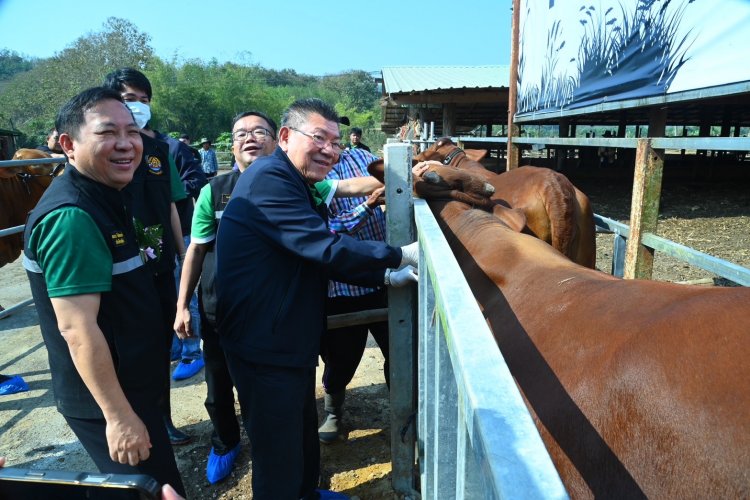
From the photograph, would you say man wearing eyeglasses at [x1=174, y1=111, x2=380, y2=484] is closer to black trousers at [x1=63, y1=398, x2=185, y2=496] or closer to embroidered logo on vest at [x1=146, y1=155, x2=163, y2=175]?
embroidered logo on vest at [x1=146, y1=155, x2=163, y2=175]

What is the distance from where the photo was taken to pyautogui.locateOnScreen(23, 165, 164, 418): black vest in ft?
5.49

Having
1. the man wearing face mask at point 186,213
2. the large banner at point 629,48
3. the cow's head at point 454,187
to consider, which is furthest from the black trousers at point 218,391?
the large banner at point 629,48

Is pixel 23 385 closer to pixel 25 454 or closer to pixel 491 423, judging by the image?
pixel 25 454

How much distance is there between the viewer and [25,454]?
3189 mm

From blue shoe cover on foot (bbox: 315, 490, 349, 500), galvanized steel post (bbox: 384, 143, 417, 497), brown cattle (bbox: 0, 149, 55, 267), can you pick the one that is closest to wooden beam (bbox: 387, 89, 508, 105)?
brown cattle (bbox: 0, 149, 55, 267)

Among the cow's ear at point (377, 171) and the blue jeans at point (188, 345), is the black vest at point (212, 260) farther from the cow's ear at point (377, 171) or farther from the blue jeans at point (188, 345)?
the blue jeans at point (188, 345)

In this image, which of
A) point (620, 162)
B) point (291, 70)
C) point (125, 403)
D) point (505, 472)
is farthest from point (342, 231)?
point (291, 70)

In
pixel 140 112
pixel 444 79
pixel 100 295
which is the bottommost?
pixel 100 295

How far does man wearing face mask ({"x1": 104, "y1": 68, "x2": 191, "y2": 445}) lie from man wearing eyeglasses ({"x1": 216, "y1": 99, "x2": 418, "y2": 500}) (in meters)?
0.51

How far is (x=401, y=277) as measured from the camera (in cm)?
218

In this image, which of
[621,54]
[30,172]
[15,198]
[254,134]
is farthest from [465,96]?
[254,134]

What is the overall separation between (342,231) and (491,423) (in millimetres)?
2353

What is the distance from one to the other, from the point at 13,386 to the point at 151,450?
115 inches

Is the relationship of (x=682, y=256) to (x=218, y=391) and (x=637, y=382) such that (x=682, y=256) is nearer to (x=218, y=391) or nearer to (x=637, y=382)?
(x=637, y=382)
